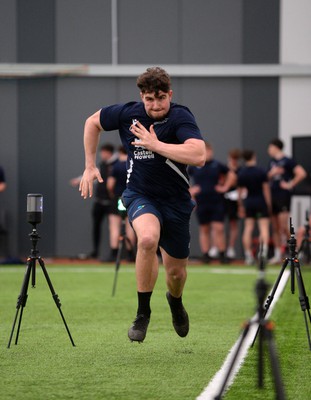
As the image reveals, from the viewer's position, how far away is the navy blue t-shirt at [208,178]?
67.2 ft

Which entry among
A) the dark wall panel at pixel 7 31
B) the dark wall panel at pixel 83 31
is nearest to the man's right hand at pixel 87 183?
the dark wall panel at pixel 83 31

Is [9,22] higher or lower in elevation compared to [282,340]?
higher

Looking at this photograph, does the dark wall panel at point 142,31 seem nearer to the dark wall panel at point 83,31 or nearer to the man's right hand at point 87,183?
the dark wall panel at point 83,31

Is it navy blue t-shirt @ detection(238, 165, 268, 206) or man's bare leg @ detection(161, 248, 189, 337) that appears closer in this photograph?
man's bare leg @ detection(161, 248, 189, 337)

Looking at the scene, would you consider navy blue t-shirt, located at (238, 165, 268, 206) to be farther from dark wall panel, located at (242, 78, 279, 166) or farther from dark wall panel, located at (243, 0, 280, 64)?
dark wall panel, located at (243, 0, 280, 64)

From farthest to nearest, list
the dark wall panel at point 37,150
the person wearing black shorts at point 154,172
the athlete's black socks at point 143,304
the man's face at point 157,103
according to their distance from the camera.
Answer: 1. the dark wall panel at point 37,150
2. the athlete's black socks at point 143,304
3. the man's face at point 157,103
4. the person wearing black shorts at point 154,172

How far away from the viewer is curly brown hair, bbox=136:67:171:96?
8.04m

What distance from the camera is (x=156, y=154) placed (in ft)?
27.3

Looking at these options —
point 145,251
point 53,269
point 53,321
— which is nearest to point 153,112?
point 145,251

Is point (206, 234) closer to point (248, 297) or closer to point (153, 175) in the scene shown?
point (248, 297)

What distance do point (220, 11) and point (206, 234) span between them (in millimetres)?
5643

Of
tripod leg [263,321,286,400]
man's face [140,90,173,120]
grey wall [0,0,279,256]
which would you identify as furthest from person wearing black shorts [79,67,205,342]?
grey wall [0,0,279,256]

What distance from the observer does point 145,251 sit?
7.99 meters

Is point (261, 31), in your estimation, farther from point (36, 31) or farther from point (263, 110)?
point (36, 31)
